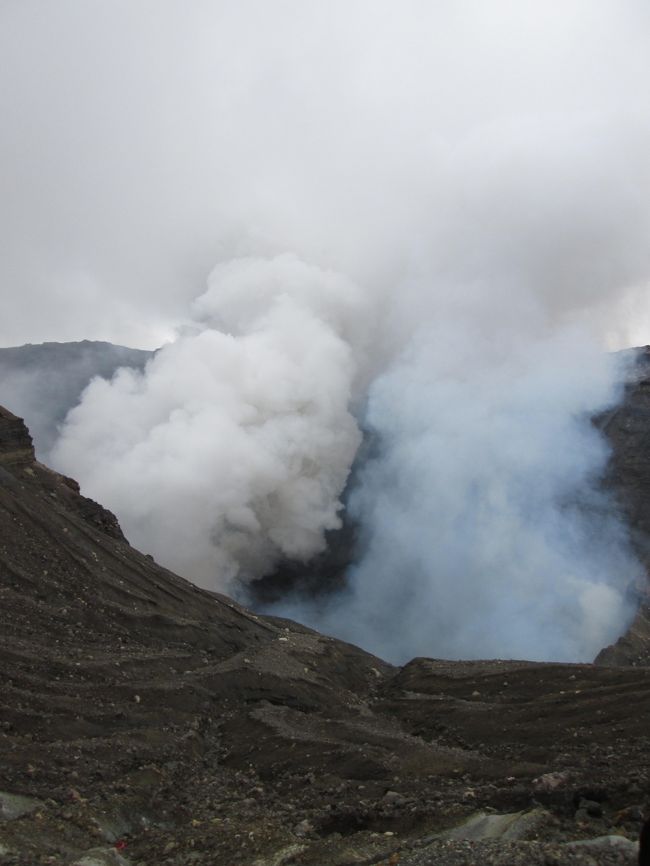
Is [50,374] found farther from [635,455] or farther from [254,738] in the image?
[254,738]

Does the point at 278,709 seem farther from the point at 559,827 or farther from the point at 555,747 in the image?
the point at 559,827

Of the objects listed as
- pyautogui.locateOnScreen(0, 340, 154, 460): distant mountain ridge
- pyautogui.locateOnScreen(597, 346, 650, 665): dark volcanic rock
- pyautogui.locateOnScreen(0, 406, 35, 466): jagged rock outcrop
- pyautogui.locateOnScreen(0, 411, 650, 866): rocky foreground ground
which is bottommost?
pyautogui.locateOnScreen(0, 411, 650, 866): rocky foreground ground

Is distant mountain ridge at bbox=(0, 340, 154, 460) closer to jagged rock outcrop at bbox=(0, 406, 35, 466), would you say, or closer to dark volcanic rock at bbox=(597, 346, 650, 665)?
jagged rock outcrop at bbox=(0, 406, 35, 466)

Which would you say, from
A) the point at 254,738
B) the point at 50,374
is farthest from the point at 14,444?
the point at 50,374

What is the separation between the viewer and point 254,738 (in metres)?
18.9

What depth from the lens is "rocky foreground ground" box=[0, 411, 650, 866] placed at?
10844 mm

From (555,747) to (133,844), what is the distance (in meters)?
9.33

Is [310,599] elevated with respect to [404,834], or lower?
elevated

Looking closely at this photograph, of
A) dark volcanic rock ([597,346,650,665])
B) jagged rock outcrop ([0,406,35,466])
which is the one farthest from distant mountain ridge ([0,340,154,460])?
dark volcanic rock ([597,346,650,665])

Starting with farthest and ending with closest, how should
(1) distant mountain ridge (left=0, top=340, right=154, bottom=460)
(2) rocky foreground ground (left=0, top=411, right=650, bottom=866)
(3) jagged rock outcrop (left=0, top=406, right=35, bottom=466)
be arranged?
1. (1) distant mountain ridge (left=0, top=340, right=154, bottom=460)
2. (3) jagged rock outcrop (left=0, top=406, right=35, bottom=466)
3. (2) rocky foreground ground (left=0, top=411, right=650, bottom=866)

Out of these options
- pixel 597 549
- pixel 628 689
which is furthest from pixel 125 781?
pixel 597 549

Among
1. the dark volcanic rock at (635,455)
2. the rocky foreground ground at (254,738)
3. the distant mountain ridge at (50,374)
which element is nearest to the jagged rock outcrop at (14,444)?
the rocky foreground ground at (254,738)

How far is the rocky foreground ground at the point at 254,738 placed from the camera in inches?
427

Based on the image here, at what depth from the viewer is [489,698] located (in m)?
23.1
